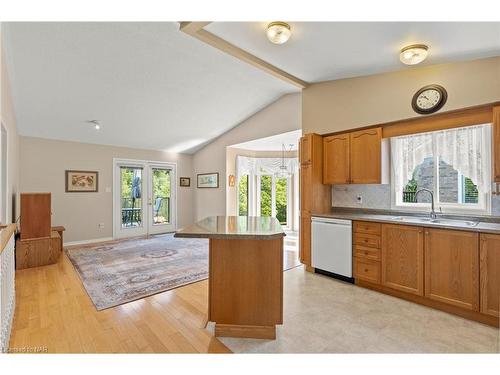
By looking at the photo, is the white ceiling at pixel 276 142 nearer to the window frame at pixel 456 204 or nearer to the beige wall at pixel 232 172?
the beige wall at pixel 232 172

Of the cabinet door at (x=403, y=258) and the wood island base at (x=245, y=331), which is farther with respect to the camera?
the cabinet door at (x=403, y=258)

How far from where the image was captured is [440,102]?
2598 mm

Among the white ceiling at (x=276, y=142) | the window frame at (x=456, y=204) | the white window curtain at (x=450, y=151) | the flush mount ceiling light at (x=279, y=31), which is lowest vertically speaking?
the window frame at (x=456, y=204)

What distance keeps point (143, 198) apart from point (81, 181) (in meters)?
1.39

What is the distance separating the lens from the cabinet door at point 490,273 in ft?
7.04

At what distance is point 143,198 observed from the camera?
6.35m

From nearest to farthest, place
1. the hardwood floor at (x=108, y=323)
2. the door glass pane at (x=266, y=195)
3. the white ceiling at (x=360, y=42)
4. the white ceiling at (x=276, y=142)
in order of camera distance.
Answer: the hardwood floor at (x=108, y=323)
the white ceiling at (x=360, y=42)
the white ceiling at (x=276, y=142)
the door glass pane at (x=266, y=195)

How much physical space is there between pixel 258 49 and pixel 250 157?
13.2 ft

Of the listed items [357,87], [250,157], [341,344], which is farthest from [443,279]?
[250,157]

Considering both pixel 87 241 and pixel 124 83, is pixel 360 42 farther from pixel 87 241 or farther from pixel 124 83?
pixel 87 241

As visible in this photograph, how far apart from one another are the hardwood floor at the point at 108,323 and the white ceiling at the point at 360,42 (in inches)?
111

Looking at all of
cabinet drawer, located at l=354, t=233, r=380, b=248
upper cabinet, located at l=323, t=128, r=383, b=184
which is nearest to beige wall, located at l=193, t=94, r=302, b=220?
upper cabinet, located at l=323, t=128, r=383, b=184

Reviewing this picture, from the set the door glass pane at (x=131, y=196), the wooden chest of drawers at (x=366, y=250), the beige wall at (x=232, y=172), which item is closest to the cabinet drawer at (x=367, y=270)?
the wooden chest of drawers at (x=366, y=250)

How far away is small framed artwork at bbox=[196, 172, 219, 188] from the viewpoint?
647 cm
